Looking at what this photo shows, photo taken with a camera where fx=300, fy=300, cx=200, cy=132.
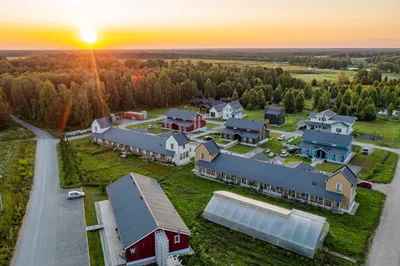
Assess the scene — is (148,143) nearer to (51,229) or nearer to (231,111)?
(51,229)

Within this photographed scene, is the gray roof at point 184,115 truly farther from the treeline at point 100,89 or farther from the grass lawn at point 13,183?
the grass lawn at point 13,183

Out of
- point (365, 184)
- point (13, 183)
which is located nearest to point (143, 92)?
point (13, 183)

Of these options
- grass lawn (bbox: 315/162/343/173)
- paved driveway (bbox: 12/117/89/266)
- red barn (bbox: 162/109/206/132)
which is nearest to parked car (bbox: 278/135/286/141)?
grass lawn (bbox: 315/162/343/173)

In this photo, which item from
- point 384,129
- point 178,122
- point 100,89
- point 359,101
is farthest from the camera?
point 359,101

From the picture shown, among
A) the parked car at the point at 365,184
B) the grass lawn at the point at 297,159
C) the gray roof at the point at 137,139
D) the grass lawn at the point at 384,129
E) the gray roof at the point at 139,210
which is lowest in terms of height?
the grass lawn at the point at 384,129

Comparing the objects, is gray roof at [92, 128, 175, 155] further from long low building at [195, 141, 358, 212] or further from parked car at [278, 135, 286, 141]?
parked car at [278, 135, 286, 141]

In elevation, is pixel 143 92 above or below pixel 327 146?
above

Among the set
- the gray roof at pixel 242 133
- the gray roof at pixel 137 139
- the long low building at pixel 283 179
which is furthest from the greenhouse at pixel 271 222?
the gray roof at pixel 242 133
